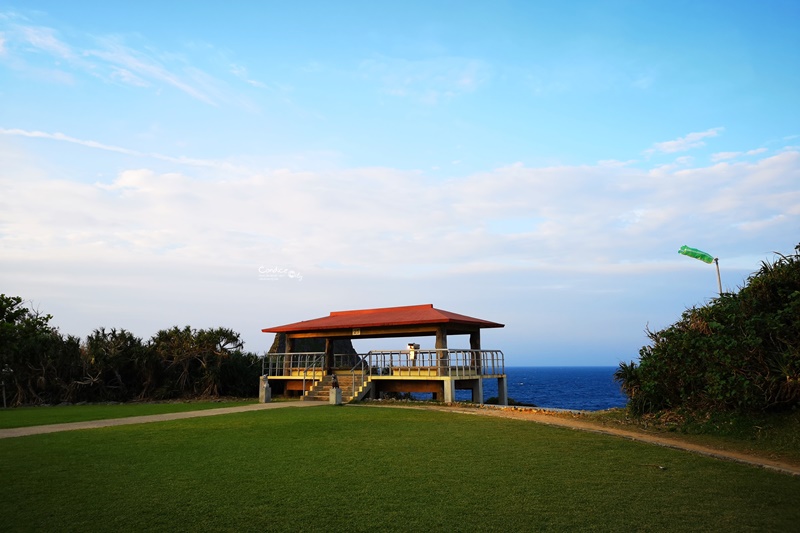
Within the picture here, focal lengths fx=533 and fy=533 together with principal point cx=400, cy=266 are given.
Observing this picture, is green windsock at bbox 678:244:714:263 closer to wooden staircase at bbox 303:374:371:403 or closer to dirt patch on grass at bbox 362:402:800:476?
dirt patch on grass at bbox 362:402:800:476

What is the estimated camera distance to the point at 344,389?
2234 cm

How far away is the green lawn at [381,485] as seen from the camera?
5637mm

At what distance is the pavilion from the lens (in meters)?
21.4

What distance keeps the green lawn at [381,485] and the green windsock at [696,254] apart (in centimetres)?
703

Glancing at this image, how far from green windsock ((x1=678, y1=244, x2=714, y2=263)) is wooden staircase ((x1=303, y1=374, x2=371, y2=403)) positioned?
42.3ft

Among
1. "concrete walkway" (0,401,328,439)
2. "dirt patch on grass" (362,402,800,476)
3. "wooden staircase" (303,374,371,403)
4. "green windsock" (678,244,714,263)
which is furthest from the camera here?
"wooden staircase" (303,374,371,403)

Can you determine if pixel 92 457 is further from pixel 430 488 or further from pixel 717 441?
pixel 717 441

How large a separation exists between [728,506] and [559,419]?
800cm

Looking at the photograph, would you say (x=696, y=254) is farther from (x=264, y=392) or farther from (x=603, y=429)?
(x=264, y=392)

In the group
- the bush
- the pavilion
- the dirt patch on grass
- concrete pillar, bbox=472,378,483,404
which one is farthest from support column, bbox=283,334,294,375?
the bush

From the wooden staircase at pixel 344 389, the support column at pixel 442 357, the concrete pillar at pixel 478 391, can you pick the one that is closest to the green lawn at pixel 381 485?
the support column at pixel 442 357

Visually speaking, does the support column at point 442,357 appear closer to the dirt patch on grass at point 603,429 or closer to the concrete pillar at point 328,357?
the dirt patch on grass at point 603,429

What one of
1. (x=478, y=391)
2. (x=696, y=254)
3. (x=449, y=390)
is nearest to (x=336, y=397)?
(x=449, y=390)

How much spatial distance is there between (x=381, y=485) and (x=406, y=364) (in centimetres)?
1527
